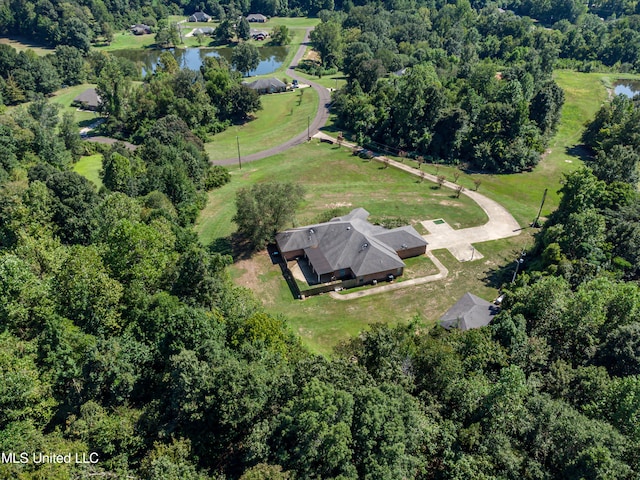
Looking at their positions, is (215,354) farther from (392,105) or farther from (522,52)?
(522,52)

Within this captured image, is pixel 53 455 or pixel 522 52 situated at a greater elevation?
pixel 522 52

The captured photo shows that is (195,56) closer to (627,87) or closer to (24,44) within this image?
(24,44)

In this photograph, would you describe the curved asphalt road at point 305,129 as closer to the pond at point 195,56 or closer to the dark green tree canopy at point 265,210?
the pond at point 195,56

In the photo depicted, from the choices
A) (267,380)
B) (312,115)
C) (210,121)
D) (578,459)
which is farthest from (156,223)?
(312,115)

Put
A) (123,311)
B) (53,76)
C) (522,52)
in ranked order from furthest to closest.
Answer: (522,52) < (53,76) < (123,311)

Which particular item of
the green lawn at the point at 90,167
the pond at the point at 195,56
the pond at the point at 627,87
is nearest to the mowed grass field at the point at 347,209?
the green lawn at the point at 90,167
